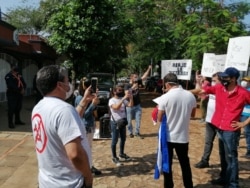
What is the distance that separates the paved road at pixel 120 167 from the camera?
6.31m

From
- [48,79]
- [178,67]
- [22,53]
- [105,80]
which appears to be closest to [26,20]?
[22,53]

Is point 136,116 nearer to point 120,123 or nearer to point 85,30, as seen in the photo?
point 120,123

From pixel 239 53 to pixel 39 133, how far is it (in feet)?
20.3

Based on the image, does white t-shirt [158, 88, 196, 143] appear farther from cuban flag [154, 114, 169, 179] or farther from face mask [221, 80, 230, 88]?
face mask [221, 80, 230, 88]

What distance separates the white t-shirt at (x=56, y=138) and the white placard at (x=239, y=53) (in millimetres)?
5847

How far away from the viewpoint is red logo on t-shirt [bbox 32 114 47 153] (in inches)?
105

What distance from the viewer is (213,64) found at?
386 inches

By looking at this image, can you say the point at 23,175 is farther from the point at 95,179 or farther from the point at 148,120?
the point at 148,120

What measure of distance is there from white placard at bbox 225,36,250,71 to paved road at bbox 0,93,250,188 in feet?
6.73

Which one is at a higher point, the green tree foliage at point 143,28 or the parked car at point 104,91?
the green tree foliage at point 143,28

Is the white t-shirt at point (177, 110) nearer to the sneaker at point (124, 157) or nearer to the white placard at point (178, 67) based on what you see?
the sneaker at point (124, 157)

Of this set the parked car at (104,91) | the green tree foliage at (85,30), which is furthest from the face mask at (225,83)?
the green tree foliage at (85,30)

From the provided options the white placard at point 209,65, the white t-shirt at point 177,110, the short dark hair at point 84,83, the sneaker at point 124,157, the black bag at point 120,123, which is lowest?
A: the sneaker at point 124,157

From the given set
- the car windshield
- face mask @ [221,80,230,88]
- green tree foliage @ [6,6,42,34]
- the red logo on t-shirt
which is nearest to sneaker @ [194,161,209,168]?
face mask @ [221,80,230,88]
